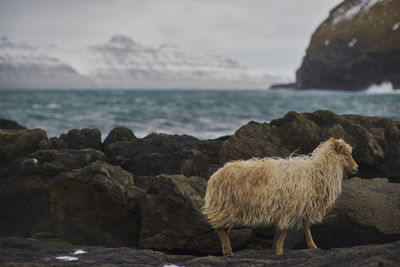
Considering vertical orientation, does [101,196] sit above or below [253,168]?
below

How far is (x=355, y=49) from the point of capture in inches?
4250

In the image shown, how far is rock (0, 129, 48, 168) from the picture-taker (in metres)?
Answer: 10.3

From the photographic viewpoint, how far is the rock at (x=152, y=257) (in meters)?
3.86

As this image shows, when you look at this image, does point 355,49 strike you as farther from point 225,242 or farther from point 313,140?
point 225,242

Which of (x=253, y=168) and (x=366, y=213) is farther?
(x=366, y=213)

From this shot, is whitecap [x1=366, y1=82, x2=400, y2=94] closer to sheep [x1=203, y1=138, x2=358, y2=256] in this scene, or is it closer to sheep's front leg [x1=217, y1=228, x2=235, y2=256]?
sheep [x1=203, y1=138, x2=358, y2=256]

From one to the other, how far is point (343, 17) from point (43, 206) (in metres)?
120

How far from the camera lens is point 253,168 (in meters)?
5.35

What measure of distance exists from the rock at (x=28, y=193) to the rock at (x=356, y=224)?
4.73 metres

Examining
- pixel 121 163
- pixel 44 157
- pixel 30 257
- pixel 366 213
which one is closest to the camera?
pixel 30 257

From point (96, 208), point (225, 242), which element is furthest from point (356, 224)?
point (96, 208)

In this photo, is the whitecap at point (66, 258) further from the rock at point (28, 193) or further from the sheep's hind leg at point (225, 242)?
the rock at point (28, 193)

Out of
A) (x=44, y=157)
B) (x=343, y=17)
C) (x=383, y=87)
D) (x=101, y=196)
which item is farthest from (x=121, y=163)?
(x=343, y=17)

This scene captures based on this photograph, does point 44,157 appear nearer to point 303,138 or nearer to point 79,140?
point 79,140
